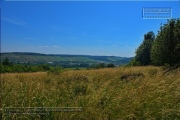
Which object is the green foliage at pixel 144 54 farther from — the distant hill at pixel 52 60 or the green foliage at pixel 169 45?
the green foliage at pixel 169 45

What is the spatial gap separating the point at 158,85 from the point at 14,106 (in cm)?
267

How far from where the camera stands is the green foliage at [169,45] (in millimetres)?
18759

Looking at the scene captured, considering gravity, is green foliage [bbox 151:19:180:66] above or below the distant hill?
above

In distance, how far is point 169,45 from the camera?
63.5ft

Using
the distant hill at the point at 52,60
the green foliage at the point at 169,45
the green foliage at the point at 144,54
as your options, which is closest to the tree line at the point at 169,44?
the green foliage at the point at 169,45

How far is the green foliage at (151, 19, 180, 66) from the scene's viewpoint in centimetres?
1876

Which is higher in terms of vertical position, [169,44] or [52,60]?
[169,44]

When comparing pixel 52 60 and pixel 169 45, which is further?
pixel 52 60

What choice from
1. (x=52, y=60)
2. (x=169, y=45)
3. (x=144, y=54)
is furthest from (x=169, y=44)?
(x=52, y=60)

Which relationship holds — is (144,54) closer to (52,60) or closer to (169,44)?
(52,60)

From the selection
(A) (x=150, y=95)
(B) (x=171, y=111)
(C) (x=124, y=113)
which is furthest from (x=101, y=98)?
(B) (x=171, y=111)

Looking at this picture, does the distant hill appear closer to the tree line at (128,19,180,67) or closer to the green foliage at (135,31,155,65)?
the green foliage at (135,31,155,65)

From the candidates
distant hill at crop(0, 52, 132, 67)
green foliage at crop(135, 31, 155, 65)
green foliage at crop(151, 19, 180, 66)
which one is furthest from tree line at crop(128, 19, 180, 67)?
green foliage at crop(135, 31, 155, 65)

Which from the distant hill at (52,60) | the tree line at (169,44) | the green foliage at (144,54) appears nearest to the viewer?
the tree line at (169,44)
